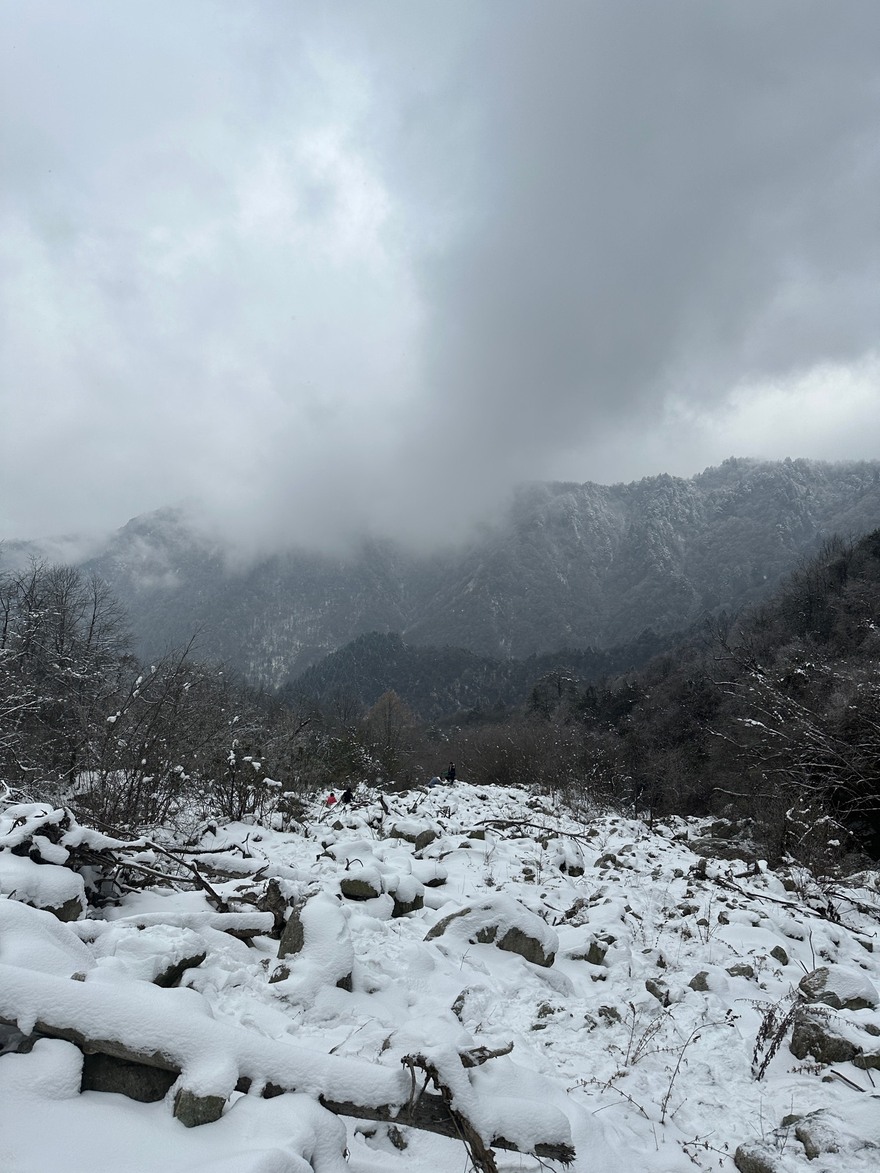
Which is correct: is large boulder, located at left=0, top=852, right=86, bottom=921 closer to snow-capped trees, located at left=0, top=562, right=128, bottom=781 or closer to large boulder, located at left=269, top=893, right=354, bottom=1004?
large boulder, located at left=269, top=893, right=354, bottom=1004

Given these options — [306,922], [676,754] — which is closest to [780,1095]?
[306,922]

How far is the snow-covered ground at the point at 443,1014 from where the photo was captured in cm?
255

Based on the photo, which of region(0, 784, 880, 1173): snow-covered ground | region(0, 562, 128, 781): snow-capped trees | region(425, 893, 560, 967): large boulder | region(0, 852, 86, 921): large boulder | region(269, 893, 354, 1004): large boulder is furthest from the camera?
region(0, 562, 128, 781): snow-capped trees

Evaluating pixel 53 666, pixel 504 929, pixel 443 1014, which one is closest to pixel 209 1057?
pixel 443 1014

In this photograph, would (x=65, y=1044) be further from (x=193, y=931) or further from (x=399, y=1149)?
(x=193, y=931)

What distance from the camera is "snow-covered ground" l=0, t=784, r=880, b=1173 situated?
2.55 metres

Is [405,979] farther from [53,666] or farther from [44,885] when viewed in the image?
[53,666]

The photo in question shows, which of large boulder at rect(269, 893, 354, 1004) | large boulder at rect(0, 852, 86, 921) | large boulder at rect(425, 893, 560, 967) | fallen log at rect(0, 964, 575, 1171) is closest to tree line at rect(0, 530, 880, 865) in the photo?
large boulder at rect(0, 852, 86, 921)

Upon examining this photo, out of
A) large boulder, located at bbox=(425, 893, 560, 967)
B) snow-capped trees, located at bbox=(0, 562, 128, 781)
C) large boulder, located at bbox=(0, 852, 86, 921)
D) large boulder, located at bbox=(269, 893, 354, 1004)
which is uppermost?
snow-capped trees, located at bbox=(0, 562, 128, 781)

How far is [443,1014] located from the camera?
459 centimetres

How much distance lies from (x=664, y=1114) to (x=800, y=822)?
9355 mm

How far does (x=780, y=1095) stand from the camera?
3.92 meters

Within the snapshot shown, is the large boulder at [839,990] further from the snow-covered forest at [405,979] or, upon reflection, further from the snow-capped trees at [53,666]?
the snow-capped trees at [53,666]

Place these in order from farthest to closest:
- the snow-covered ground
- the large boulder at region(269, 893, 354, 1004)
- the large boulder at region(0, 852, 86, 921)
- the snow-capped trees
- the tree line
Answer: the snow-capped trees → the tree line → the large boulder at region(0, 852, 86, 921) → the large boulder at region(269, 893, 354, 1004) → the snow-covered ground
